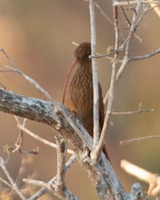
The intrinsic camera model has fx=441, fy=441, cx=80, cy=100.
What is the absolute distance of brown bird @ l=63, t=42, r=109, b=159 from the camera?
120 inches

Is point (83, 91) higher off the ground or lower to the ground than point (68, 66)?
lower

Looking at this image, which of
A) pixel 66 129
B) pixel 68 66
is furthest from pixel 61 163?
pixel 68 66

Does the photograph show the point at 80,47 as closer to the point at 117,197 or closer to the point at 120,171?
the point at 117,197

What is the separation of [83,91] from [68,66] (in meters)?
5.35

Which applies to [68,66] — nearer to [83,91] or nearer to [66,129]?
[83,91]

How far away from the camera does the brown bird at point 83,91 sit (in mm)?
3057

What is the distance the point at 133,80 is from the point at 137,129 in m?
1.01

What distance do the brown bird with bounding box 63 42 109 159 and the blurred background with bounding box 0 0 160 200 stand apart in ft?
15.6

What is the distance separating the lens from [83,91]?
3.08 m

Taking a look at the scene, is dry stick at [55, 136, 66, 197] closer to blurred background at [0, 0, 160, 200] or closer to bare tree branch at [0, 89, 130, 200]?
bare tree branch at [0, 89, 130, 200]

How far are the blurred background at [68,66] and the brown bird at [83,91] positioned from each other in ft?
15.6

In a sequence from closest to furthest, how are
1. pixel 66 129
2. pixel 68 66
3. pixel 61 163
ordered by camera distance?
1. pixel 61 163
2. pixel 66 129
3. pixel 68 66

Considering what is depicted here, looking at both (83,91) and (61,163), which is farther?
(83,91)

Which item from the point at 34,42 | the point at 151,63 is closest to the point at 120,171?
the point at 151,63
